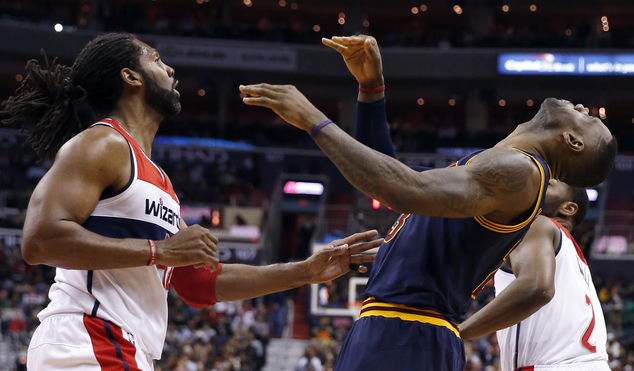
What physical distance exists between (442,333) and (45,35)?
2454 cm

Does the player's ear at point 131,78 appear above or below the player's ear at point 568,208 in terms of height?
above

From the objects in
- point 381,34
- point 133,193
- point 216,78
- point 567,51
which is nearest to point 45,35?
point 216,78

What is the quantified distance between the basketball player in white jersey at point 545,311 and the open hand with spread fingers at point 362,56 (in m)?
1.29

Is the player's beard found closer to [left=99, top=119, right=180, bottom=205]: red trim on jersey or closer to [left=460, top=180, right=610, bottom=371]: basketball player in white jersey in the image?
[left=99, top=119, right=180, bottom=205]: red trim on jersey

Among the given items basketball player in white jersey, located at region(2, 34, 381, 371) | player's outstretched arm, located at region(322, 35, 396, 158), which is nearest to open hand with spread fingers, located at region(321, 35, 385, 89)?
player's outstretched arm, located at region(322, 35, 396, 158)

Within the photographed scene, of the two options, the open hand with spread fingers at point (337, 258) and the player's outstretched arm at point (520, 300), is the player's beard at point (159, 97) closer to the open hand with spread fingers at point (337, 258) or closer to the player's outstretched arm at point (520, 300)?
the open hand with spread fingers at point (337, 258)

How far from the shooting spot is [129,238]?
300 centimetres

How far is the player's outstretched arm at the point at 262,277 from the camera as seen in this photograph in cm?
371

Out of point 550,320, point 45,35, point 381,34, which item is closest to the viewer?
point 550,320

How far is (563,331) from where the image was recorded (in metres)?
3.98

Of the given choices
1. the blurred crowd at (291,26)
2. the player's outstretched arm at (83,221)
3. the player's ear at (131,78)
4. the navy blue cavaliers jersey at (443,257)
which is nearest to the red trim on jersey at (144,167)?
the player's outstretched arm at (83,221)

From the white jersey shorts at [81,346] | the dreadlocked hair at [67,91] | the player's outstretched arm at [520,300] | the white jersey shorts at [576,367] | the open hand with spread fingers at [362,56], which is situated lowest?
the white jersey shorts at [576,367]

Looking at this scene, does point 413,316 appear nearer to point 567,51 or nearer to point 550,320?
point 550,320

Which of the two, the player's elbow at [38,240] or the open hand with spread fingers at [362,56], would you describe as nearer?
the player's elbow at [38,240]
